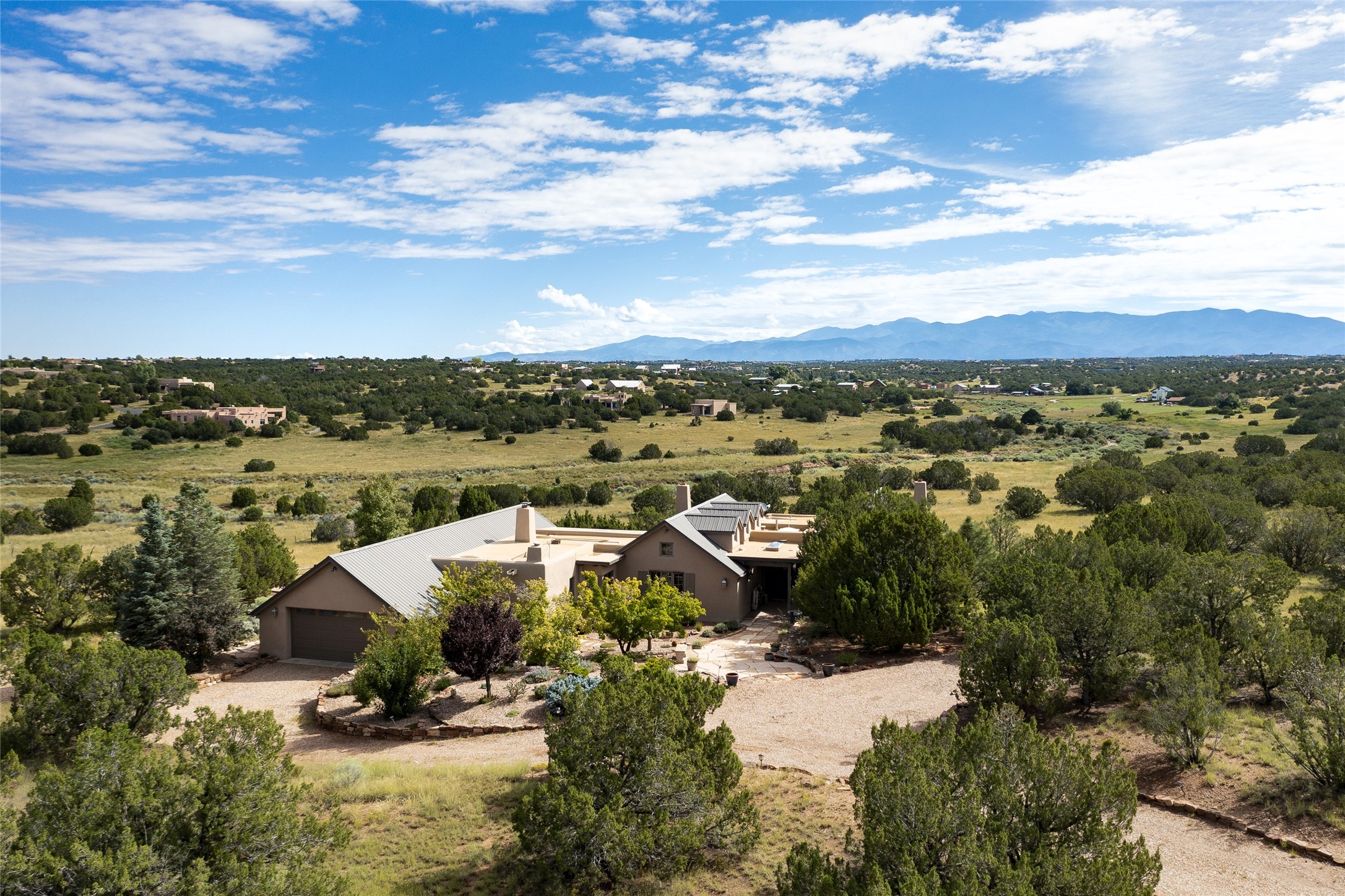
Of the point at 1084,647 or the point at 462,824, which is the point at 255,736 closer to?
the point at 462,824

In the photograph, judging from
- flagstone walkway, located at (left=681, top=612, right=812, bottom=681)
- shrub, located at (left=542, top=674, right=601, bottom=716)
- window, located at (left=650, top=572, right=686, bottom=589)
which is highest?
window, located at (left=650, top=572, right=686, bottom=589)

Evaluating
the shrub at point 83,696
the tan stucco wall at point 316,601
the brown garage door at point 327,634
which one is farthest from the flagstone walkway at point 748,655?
the shrub at point 83,696

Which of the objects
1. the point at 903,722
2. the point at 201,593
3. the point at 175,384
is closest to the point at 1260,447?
the point at 903,722

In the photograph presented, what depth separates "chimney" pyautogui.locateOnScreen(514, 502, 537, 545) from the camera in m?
32.5

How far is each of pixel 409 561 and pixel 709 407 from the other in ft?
282

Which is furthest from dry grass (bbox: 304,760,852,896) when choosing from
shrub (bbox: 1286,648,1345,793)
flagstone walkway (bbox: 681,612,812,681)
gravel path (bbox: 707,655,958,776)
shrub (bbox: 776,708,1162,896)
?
shrub (bbox: 1286,648,1345,793)

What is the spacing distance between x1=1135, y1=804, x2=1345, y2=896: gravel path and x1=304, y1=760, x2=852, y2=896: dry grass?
519 cm

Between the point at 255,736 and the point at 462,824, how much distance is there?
15.2ft

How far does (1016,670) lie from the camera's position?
1814cm

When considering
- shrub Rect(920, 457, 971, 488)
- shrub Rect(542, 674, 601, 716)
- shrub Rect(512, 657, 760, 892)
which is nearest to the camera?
shrub Rect(512, 657, 760, 892)

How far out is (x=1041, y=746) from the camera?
472 inches

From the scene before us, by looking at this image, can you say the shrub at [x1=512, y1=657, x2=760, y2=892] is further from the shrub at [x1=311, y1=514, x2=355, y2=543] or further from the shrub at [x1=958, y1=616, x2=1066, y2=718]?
the shrub at [x1=311, y1=514, x2=355, y2=543]

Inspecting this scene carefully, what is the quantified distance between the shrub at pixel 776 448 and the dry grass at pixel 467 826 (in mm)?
67363

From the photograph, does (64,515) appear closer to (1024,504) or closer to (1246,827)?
(1246,827)
